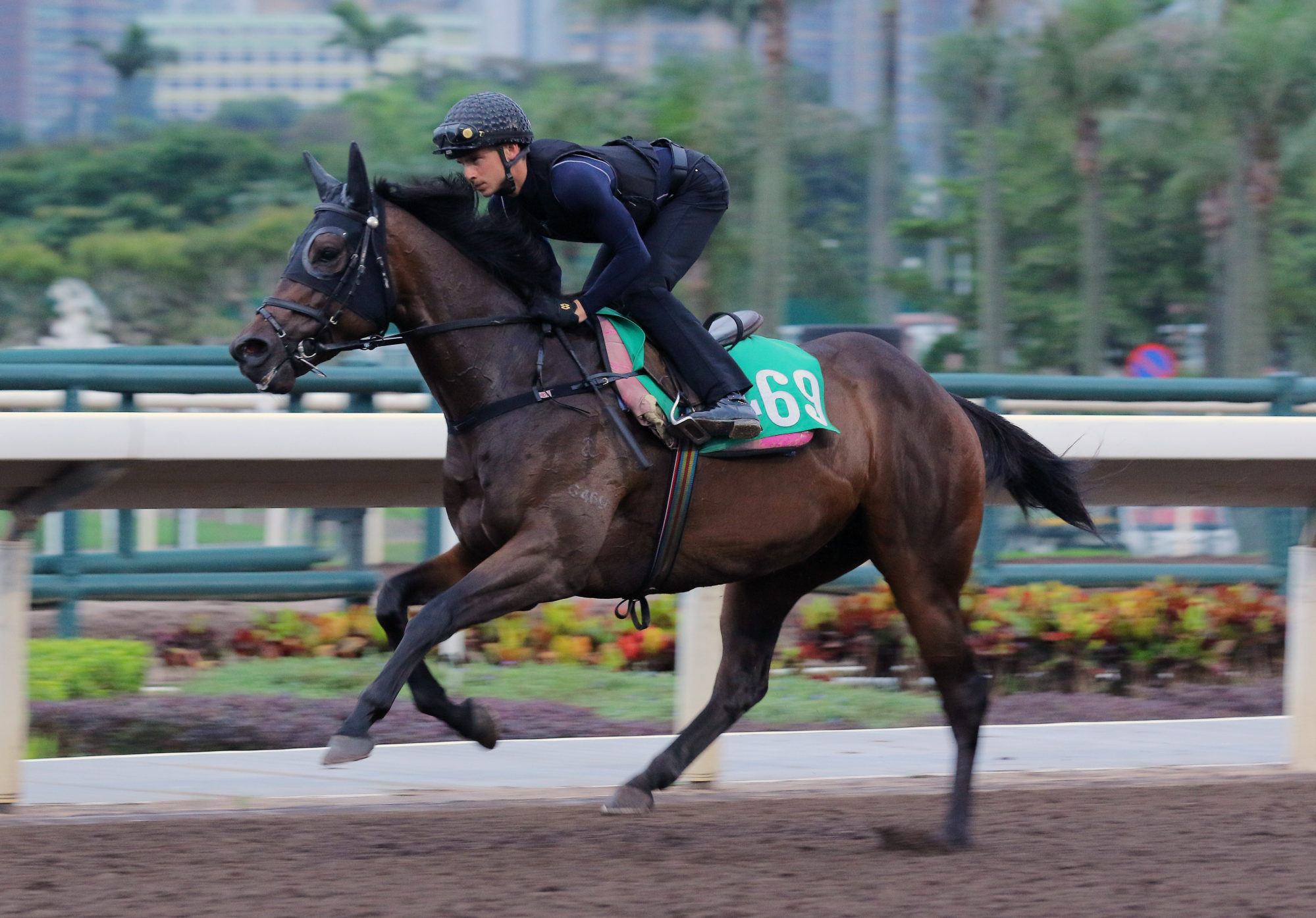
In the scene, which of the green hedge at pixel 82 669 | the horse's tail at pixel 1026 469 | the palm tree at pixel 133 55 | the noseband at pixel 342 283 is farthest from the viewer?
the palm tree at pixel 133 55

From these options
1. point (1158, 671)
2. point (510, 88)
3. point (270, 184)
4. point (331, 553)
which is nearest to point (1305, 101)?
point (1158, 671)

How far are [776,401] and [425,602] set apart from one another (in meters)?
1.20

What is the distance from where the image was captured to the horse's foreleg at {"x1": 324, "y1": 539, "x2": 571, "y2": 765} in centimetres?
430

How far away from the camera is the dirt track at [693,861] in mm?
4086

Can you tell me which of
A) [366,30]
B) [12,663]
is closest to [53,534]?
[12,663]

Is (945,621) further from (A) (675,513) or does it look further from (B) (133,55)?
(B) (133,55)

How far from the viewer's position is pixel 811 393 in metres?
5.20

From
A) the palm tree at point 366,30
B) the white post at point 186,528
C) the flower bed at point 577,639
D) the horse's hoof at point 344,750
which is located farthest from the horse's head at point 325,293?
the palm tree at point 366,30

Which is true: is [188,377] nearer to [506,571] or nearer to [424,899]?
[506,571]

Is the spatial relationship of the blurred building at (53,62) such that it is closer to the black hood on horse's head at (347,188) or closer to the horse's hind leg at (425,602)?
the black hood on horse's head at (347,188)

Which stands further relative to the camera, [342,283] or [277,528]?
[277,528]

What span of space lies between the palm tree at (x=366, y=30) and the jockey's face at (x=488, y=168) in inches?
1939

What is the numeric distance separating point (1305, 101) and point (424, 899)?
22.1 meters

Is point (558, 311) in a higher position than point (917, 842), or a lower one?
higher
